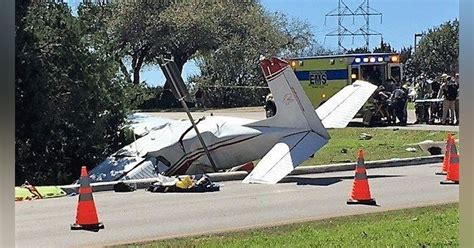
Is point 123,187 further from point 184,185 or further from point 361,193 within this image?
point 361,193

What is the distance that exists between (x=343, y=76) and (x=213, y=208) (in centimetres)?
1090

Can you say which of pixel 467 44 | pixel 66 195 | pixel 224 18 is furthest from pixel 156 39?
pixel 467 44

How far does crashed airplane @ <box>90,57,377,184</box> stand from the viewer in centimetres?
944

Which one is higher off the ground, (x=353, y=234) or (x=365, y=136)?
(x=365, y=136)

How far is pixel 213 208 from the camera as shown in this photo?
24.0 ft

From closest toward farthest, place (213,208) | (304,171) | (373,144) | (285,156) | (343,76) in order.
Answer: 1. (213,208)
2. (285,156)
3. (304,171)
4. (373,144)
5. (343,76)

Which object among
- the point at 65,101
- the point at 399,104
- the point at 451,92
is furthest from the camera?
the point at 399,104

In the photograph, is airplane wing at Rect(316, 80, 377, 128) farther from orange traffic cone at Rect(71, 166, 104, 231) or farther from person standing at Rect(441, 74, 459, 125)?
orange traffic cone at Rect(71, 166, 104, 231)

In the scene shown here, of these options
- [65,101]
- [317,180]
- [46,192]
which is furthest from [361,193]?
[65,101]

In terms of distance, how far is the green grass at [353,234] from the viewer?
195 inches

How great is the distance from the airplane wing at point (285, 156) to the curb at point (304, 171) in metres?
0.40

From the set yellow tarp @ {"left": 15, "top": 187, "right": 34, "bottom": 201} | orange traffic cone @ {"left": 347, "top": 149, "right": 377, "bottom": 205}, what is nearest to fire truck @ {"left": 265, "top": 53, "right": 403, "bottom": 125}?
orange traffic cone @ {"left": 347, "top": 149, "right": 377, "bottom": 205}

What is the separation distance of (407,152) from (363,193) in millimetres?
5065

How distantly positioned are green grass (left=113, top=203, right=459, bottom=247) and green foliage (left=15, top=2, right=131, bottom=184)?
4.21 metres
